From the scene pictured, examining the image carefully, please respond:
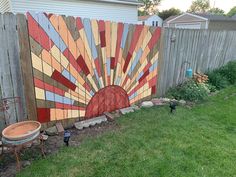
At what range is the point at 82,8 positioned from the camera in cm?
1063

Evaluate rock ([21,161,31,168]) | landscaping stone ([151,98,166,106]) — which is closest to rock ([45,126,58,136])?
rock ([21,161,31,168])

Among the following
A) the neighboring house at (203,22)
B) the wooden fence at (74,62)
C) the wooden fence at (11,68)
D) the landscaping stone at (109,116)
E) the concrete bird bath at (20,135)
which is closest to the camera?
the concrete bird bath at (20,135)

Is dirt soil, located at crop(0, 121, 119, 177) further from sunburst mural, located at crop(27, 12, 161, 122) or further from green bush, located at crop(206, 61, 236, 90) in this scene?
green bush, located at crop(206, 61, 236, 90)

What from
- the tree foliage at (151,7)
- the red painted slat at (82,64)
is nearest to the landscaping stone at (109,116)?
the red painted slat at (82,64)

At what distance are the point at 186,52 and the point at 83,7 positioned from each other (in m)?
7.07

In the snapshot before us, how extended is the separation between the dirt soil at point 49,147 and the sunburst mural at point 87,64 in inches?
13.0

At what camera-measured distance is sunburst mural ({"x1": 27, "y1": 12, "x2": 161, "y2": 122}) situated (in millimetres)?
2920

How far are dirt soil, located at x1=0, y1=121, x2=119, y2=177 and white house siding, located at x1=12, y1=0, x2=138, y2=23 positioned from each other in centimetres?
724

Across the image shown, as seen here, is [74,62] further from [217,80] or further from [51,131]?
[217,80]

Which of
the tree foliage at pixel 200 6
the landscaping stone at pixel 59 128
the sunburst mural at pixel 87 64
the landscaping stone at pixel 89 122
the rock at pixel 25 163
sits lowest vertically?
the rock at pixel 25 163

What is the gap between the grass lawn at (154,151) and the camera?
95.1 inches

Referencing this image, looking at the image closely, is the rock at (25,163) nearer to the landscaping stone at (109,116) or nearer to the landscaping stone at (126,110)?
the landscaping stone at (109,116)

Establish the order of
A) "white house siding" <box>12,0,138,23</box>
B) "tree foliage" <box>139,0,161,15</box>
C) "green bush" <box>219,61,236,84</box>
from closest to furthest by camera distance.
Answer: "green bush" <box>219,61,236,84</box> < "white house siding" <box>12,0,138,23</box> < "tree foliage" <box>139,0,161,15</box>

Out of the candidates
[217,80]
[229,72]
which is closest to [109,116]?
[217,80]
